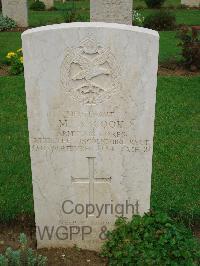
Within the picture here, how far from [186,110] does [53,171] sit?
13.3 ft

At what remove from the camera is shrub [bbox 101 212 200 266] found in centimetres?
355

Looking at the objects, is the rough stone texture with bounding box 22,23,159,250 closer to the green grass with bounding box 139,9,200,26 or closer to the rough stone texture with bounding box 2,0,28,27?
the rough stone texture with bounding box 2,0,28,27

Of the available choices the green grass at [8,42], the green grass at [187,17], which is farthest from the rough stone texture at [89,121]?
the green grass at [187,17]

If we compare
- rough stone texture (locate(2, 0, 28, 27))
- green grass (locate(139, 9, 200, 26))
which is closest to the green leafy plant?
rough stone texture (locate(2, 0, 28, 27))

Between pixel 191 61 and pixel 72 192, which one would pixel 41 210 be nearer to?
pixel 72 192

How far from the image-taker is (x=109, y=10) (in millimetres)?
11422

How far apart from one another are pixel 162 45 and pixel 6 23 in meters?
6.10

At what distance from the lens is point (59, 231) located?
4.00 m

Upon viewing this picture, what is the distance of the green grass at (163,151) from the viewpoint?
464 cm

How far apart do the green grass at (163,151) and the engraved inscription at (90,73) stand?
137cm

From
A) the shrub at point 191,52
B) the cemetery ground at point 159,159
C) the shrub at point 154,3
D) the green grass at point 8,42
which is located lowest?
the cemetery ground at point 159,159

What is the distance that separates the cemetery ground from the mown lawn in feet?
4.06

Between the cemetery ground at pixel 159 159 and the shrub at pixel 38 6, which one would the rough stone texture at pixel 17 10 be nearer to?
the shrub at pixel 38 6

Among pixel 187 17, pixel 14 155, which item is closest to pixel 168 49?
pixel 14 155
